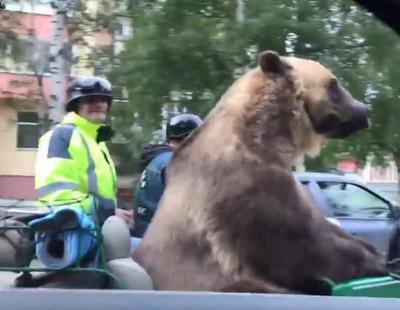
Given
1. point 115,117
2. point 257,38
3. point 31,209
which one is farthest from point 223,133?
point 115,117

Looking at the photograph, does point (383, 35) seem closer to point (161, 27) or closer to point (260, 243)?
point (161, 27)

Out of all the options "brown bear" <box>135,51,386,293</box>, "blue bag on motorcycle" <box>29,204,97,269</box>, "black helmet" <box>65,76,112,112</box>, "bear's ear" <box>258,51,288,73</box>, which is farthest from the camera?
"black helmet" <box>65,76,112,112</box>

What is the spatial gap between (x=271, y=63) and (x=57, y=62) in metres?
10.3

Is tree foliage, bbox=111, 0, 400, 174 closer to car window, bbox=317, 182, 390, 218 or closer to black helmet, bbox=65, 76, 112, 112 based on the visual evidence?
car window, bbox=317, 182, 390, 218

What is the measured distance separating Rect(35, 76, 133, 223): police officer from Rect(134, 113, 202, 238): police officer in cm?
84

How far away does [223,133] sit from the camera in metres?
4.42

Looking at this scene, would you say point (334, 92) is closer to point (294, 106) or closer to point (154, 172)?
point (294, 106)

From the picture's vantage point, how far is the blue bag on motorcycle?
3717 millimetres

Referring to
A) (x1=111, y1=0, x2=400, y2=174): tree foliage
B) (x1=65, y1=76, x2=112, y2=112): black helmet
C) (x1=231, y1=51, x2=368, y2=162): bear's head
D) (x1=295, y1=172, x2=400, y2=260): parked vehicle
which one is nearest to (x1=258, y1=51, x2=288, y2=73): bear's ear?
(x1=231, y1=51, x2=368, y2=162): bear's head

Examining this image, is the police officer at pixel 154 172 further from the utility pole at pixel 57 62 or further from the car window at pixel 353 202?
the utility pole at pixel 57 62

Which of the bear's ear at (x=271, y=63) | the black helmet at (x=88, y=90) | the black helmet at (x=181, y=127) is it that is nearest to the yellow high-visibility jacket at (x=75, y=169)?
the black helmet at (x=88, y=90)

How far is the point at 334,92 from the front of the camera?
4.86m

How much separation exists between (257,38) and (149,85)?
6.09ft

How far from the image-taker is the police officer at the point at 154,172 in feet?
19.3
